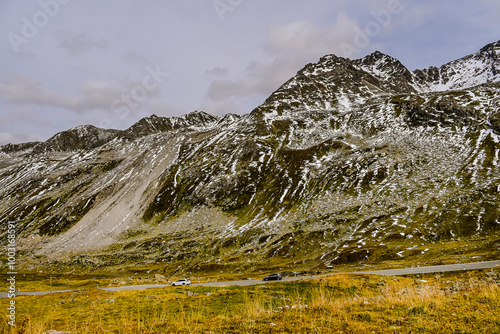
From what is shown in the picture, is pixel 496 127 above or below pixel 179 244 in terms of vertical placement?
above

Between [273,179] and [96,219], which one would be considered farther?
[96,219]

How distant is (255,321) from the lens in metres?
11.2

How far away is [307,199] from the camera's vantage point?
12275 centimetres

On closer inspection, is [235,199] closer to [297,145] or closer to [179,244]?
[179,244]

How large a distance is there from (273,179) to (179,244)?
193 ft

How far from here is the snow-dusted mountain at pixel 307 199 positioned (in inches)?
3189

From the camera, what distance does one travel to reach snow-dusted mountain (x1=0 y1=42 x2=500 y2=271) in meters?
81.0

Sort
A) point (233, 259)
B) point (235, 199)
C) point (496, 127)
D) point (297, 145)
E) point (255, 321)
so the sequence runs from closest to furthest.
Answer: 1. point (255, 321)
2. point (233, 259)
3. point (496, 127)
4. point (235, 199)
5. point (297, 145)

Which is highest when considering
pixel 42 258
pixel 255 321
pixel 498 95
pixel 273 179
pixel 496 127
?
pixel 498 95

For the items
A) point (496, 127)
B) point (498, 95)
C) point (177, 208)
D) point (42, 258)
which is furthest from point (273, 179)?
point (498, 95)

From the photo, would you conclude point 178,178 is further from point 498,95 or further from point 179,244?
point 498,95

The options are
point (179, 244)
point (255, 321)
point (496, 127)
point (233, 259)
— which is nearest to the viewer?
point (255, 321)

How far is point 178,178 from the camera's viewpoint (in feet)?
585

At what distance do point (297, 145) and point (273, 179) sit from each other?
33.7 metres
